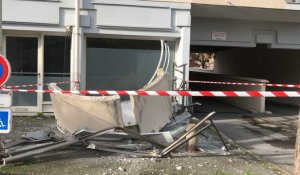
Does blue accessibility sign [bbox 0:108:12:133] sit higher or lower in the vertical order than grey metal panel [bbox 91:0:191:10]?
lower

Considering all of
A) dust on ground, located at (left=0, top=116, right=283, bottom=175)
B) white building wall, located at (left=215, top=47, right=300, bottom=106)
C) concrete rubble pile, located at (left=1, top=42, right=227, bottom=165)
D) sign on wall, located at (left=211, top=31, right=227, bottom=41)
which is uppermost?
sign on wall, located at (left=211, top=31, right=227, bottom=41)

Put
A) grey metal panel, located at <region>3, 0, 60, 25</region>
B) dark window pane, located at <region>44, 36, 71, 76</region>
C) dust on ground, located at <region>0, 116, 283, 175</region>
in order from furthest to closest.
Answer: dark window pane, located at <region>44, 36, 71, 76</region>
grey metal panel, located at <region>3, 0, 60, 25</region>
dust on ground, located at <region>0, 116, 283, 175</region>

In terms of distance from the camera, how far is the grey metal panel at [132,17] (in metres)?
12.3

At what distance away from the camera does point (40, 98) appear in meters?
12.2

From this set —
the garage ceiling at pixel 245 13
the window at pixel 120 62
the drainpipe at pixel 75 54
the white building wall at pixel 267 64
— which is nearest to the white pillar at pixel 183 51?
the window at pixel 120 62

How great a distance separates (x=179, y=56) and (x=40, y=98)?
419 cm

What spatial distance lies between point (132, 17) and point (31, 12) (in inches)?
109

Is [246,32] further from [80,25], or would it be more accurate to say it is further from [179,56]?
[80,25]

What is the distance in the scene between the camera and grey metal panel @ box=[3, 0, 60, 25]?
11.8m

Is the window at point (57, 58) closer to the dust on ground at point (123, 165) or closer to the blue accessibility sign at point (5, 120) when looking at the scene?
the dust on ground at point (123, 165)

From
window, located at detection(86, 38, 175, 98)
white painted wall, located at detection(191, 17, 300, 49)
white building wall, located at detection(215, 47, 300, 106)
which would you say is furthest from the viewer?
white building wall, located at detection(215, 47, 300, 106)

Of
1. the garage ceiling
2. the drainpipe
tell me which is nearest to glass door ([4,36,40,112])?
the drainpipe

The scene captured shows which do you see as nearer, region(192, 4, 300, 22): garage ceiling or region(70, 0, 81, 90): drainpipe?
region(70, 0, 81, 90): drainpipe

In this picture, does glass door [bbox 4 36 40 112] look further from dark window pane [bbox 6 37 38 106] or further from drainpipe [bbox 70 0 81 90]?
drainpipe [bbox 70 0 81 90]
